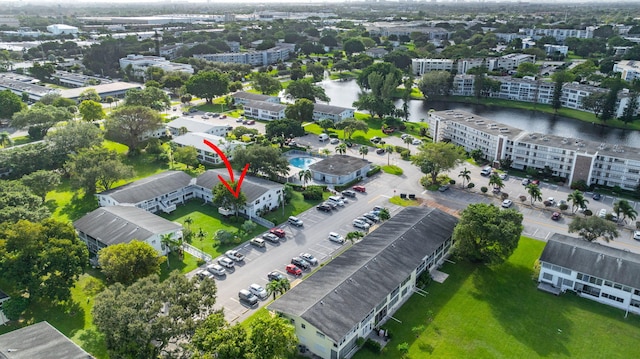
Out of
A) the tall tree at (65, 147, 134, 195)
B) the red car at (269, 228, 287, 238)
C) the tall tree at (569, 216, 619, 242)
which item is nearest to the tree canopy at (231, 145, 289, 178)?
the red car at (269, 228, 287, 238)

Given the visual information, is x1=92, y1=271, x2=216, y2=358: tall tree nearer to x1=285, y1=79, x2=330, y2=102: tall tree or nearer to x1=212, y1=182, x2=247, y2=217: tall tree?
x1=212, y1=182, x2=247, y2=217: tall tree

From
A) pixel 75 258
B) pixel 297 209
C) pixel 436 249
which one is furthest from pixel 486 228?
pixel 75 258

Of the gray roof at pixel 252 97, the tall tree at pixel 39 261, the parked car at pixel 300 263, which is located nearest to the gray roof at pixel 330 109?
the gray roof at pixel 252 97

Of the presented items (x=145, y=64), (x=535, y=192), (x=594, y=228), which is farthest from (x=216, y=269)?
(x=145, y=64)

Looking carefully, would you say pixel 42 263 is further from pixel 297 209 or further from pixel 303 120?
pixel 303 120

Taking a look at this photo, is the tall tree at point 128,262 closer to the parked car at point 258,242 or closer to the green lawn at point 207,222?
the green lawn at point 207,222
